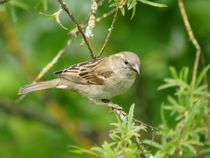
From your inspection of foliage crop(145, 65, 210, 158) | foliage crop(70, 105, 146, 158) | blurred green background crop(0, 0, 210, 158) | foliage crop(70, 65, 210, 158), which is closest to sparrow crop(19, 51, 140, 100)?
blurred green background crop(0, 0, 210, 158)

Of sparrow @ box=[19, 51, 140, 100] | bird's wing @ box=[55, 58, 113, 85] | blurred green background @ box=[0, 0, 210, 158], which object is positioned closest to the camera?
sparrow @ box=[19, 51, 140, 100]

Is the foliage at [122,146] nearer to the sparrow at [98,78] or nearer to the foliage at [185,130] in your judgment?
the foliage at [185,130]

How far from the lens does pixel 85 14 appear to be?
6121 millimetres

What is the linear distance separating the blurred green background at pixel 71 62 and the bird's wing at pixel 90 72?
623mm

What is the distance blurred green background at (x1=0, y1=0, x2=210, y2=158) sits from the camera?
6.17 m

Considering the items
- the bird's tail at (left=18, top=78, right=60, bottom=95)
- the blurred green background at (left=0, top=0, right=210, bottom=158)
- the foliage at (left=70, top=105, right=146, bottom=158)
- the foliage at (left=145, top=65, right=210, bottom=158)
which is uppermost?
the foliage at (left=70, top=105, right=146, bottom=158)

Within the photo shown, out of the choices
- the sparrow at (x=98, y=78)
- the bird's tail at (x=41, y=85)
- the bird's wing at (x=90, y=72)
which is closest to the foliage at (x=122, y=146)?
the sparrow at (x=98, y=78)

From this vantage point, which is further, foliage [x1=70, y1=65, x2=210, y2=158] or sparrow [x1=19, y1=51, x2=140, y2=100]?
sparrow [x1=19, y1=51, x2=140, y2=100]

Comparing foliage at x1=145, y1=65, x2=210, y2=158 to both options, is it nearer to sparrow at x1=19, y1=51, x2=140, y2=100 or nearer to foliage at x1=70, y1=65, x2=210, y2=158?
foliage at x1=70, y1=65, x2=210, y2=158

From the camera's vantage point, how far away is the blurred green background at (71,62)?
20.2ft

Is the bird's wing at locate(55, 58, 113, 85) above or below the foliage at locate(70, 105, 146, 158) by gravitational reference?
below

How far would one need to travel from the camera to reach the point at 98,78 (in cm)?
559

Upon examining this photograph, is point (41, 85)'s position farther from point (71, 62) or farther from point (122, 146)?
point (122, 146)

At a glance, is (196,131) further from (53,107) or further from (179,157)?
(53,107)
